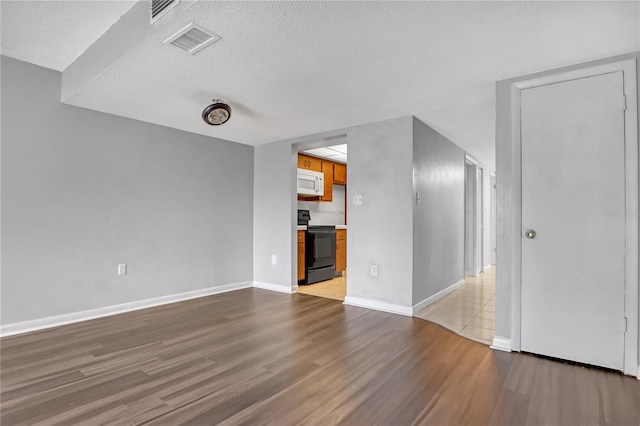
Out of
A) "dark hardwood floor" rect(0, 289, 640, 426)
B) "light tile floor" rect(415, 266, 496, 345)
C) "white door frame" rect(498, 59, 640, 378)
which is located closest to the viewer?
"dark hardwood floor" rect(0, 289, 640, 426)

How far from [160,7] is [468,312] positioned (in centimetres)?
384

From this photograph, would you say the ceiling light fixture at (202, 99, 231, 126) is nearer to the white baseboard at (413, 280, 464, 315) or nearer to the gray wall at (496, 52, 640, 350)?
the gray wall at (496, 52, 640, 350)

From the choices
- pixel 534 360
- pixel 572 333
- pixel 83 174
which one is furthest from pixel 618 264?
pixel 83 174

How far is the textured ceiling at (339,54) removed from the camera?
5.89ft

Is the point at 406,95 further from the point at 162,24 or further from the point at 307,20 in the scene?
the point at 162,24

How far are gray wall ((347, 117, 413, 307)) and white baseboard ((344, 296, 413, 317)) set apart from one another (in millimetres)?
42

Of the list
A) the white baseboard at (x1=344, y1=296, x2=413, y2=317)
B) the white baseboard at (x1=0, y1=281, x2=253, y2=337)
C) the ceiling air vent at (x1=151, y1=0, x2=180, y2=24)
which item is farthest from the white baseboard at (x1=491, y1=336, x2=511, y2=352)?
the white baseboard at (x1=0, y1=281, x2=253, y2=337)

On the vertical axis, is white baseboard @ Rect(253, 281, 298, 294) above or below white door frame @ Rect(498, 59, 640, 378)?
below

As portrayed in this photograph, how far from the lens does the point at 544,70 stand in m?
2.46

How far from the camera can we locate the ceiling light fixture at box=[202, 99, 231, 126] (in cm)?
301

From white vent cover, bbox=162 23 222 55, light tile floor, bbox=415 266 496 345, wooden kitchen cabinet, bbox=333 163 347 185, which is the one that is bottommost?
light tile floor, bbox=415 266 496 345

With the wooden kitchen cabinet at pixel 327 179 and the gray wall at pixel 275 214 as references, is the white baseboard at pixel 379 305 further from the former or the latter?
the wooden kitchen cabinet at pixel 327 179

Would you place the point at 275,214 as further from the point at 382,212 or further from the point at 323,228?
the point at 382,212

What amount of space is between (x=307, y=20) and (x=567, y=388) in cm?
267
